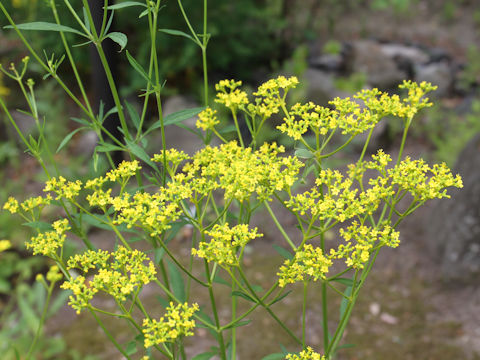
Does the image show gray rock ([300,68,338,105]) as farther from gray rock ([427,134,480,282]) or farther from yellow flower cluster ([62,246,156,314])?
yellow flower cluster ([62,246,156,314])

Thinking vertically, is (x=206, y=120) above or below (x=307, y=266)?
above

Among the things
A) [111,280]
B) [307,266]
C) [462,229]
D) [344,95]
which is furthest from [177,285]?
[344,95]

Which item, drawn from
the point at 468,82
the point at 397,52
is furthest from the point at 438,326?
the point at 397,52

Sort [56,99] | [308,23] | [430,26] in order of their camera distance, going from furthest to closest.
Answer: [430,26] → [308,23] → [56,99]

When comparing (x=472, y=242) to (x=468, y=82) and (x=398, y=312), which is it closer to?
(x=398, y=312)

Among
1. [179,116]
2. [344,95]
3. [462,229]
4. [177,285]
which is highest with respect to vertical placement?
[344,95]

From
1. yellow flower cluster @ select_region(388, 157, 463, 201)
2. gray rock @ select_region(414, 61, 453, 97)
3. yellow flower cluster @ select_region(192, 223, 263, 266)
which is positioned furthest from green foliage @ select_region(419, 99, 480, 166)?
yellow flower cluster @ select_region(192, 223, 263, 266)

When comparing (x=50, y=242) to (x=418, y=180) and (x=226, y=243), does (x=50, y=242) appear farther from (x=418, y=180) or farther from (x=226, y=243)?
(x=418, y=180)
